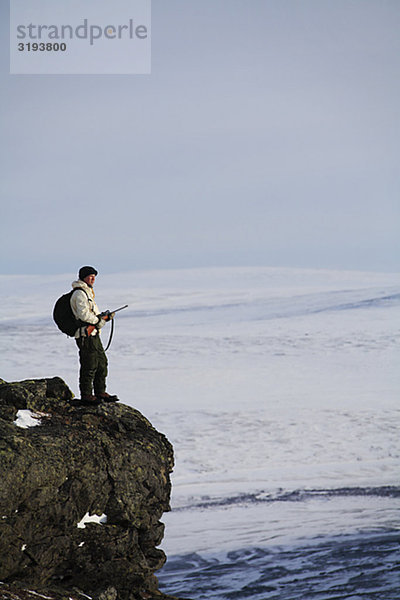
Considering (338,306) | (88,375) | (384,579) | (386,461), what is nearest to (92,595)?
(88,375)

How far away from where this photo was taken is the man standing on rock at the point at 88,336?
6.88 metres

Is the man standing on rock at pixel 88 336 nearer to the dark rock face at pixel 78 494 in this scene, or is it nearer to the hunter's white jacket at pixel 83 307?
the hunter's white jacket at pixel 83 307

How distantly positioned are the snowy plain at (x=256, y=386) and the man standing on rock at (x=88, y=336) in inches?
428

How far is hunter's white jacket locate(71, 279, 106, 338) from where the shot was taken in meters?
6.86

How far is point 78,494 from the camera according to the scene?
6301 mm

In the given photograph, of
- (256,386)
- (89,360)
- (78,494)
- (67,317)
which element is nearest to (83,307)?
(67,317)

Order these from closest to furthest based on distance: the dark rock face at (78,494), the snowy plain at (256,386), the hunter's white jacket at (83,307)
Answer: the dark rock face at (78,494) < the hunter's white jacket at (83,307) < the snowy plain at (256,386)

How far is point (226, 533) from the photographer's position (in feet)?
61.1

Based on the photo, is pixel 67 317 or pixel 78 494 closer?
pixel 78 494

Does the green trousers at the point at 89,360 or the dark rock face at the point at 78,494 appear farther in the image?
the green trousers at the point at 89,360

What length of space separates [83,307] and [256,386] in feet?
50.8

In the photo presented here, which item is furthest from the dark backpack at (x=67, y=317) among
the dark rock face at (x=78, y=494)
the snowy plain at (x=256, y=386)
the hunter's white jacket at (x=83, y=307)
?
the snowy plain at (x=256, y=386)

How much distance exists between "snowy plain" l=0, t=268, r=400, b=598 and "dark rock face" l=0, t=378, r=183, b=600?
10.6 m

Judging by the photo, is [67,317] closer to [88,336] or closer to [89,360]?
[88,336]
